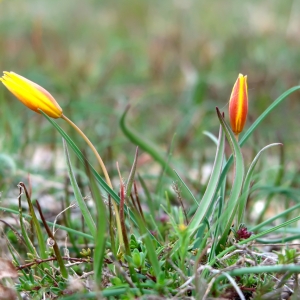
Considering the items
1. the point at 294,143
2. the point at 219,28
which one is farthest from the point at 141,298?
the point at 219,28

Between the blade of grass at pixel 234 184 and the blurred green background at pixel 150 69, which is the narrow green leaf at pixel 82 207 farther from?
the blurred green background at pixel 150 69

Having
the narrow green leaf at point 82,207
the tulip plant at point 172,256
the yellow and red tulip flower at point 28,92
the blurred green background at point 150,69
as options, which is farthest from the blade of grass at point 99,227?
the blurred green background at point 150,69

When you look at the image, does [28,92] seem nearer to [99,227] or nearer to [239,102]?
[99,227]

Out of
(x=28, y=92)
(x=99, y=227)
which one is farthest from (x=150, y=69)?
(x=99, y=227)

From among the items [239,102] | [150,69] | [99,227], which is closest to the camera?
[99,227]

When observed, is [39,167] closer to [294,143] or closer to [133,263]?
[133,263]
